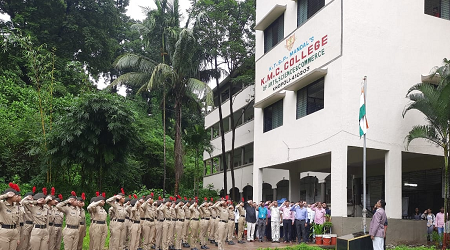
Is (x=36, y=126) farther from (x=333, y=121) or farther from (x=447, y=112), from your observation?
(x=447, y=112)

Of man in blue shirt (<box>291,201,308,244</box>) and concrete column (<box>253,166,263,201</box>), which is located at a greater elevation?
concrete column (<box>253,166,263,201</box>)

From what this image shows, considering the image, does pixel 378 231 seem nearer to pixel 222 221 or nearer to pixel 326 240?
pixel 326 240

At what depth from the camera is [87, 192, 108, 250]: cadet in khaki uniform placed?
1088 cm

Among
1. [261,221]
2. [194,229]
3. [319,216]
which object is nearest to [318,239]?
[319,216]

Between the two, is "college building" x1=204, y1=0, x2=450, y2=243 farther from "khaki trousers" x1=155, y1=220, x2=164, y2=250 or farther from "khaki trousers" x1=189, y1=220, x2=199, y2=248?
"khaki trousers" x1=155, y1=220, x2=164, y2=250

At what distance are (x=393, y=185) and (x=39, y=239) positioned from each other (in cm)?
1092

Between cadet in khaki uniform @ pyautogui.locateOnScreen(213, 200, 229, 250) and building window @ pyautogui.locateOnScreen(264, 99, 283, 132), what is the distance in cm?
562

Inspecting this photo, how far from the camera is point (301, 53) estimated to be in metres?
18.0

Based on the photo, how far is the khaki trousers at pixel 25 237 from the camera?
32.1 ft

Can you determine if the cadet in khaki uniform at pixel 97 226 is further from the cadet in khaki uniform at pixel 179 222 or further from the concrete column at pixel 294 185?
the concrete column at pixel 294 185

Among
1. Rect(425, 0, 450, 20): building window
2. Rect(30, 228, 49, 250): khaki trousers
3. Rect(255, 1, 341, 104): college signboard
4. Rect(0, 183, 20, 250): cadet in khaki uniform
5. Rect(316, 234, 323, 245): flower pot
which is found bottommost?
Rect(316, 234, 323, 245): flower pot

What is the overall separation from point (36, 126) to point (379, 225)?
16.6 meters

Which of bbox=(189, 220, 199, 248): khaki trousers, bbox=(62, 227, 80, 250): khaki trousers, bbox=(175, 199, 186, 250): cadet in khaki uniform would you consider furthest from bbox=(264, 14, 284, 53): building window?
bbox=(62, 227, 80, 250): khaki trousers

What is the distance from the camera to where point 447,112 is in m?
Result: 14.3
